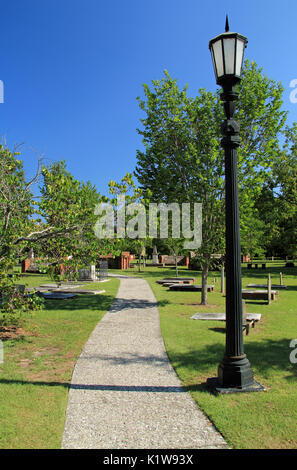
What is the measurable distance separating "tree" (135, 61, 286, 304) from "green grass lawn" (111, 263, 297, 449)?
4504mm

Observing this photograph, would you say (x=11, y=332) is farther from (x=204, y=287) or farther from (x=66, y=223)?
(x=204, y=287)

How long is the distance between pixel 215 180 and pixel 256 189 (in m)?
1.73

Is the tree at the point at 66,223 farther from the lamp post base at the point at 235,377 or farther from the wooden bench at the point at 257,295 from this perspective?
the wooden bench at the point at 257,295

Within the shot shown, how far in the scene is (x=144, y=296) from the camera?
56.6 feet

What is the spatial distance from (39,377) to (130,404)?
6.56 ft

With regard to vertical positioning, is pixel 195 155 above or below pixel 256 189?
above

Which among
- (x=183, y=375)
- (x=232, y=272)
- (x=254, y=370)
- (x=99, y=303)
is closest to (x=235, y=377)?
(x=183, y=375)

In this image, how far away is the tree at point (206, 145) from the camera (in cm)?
1331

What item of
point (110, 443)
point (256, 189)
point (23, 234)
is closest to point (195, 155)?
point (256, 189)

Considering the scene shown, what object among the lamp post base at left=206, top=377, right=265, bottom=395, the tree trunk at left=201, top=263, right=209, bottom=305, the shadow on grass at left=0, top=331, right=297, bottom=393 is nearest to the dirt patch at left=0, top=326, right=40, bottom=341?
the shadow on grass at left=0, top=331, right=297, bottom=393

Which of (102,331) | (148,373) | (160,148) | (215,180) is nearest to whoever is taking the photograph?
(148,373)

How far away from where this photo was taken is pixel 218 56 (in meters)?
5.08

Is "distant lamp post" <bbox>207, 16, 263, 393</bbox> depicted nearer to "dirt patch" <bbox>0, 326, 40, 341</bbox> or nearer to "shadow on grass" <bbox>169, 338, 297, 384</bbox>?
"shadow on grass" <bbox>169, 338, 297, 384</bbox>
